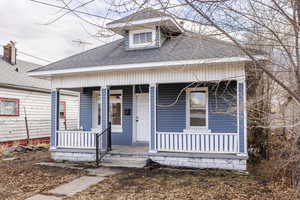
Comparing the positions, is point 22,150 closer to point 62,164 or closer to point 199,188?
point 62,164

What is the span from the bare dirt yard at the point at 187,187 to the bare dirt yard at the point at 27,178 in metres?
1.23

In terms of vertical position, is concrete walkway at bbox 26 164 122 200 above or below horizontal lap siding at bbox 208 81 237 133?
below

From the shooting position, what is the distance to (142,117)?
1034 cm

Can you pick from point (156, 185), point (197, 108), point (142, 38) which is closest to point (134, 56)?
point (142, 38)

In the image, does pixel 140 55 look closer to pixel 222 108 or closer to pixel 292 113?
Answer: pixel 222 108

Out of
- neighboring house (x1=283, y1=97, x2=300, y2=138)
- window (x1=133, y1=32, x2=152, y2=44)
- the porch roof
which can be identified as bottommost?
neighboring house (x1=283, y1=97, x2=300, y2=138)

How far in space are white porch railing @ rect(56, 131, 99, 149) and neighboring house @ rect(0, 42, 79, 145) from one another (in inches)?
202

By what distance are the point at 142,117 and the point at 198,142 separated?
3188mm

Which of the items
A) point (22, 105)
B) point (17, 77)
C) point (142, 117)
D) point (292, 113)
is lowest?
point (142, 117)

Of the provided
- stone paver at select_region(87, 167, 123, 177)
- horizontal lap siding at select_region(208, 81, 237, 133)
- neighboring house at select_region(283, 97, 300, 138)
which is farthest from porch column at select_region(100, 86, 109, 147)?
neighboring house at select_region(283, 97, 300, 138)

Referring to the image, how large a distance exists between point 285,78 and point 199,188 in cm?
322

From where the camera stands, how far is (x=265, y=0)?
316 cm

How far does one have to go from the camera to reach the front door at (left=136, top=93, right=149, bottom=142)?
10305 millimetres

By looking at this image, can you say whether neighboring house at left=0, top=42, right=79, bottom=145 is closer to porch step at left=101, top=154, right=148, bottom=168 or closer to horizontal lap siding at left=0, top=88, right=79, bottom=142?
horizontal lap siding at left=0, top=88, right=79, bottom=142
